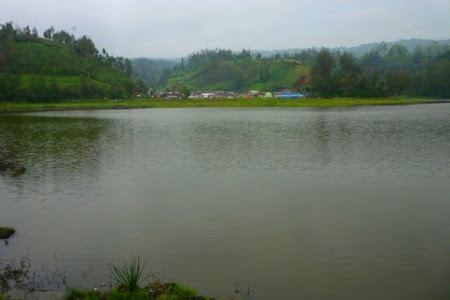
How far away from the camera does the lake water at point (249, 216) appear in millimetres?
13711

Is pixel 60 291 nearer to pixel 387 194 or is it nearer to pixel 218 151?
pixel 387 194

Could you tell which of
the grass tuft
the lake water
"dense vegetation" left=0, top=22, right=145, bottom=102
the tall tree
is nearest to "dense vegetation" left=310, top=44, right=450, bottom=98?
the tall tree

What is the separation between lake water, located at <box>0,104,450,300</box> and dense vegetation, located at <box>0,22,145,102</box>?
343ft

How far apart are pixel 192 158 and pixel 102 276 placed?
74.4ft

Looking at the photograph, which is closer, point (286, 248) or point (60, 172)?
point (286, 248)

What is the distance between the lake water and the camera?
45.0 feet

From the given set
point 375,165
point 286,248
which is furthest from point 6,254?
point 375,165

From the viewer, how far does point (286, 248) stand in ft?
52.3

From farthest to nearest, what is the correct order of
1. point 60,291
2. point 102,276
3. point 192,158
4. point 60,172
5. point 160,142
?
point 160,142, point 192,158, point 60,172, point 102,276, point 60,291

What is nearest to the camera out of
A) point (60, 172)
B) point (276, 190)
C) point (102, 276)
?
point (102, 276)

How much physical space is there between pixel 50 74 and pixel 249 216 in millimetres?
158713

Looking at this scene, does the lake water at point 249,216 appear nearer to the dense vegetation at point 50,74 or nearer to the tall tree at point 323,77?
the dense vegetation at point 50,74

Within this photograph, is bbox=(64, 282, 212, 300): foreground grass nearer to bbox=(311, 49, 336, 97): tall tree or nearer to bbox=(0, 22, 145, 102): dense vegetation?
bbox=(0, 22, 145, 102): dense vegetation

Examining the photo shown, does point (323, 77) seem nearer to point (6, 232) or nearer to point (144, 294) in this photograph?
point (6, 232)
